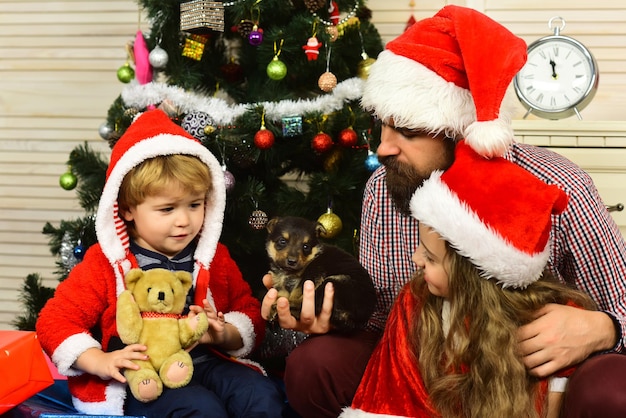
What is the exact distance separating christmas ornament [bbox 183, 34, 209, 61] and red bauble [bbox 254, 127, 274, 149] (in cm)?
38

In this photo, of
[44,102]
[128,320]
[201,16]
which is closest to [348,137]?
[201,16]

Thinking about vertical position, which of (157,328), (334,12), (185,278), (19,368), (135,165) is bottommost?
(19,368)

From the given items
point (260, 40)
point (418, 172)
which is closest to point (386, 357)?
point (418, 172)

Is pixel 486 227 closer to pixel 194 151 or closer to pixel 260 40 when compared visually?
pixel 194 151

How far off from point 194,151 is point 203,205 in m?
0.14

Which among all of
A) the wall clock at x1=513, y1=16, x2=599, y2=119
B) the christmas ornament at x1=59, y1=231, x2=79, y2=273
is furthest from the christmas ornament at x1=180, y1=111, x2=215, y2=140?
the wall clock at x1=513, y1=16, x2=599, y2=119

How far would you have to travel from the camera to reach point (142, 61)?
236 cm

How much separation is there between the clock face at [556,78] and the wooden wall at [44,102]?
62.1 inches

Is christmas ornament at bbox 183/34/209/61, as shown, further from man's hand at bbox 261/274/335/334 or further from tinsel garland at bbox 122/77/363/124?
man's hand at bbox 261/274/335/334

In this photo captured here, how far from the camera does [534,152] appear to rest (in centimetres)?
172

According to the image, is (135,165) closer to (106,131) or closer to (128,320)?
(128,320)

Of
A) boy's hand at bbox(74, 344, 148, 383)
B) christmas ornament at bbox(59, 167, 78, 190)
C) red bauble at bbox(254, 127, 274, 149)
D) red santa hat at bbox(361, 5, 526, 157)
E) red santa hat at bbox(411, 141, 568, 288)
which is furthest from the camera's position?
christmas ornament at bbox(59, 167, 78, 190)

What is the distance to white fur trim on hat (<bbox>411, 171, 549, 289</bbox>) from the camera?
138 cm

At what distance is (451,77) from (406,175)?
24 cm
